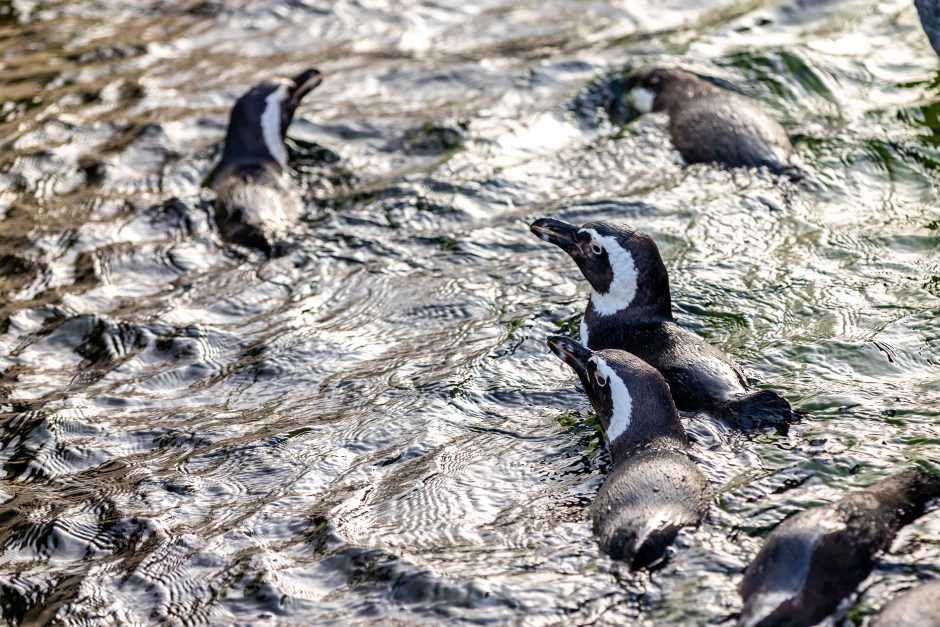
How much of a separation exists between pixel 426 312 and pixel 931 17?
15.0 ft

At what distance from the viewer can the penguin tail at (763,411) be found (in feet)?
20.0

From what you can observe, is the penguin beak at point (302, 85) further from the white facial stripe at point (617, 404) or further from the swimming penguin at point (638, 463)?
the white facial stripe at point (617, 404)

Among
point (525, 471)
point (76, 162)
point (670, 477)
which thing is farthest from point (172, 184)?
point (670, 477)

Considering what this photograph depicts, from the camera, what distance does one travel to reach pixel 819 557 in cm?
489

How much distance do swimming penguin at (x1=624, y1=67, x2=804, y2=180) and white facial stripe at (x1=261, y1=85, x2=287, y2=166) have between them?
3375mm

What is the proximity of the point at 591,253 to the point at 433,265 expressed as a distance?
179cm

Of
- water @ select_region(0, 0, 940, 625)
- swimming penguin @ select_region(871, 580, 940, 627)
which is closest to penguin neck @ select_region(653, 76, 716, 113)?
water @ select_region(0, 0, 940, 625)

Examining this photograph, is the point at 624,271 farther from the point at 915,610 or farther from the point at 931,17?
the point at 931,17

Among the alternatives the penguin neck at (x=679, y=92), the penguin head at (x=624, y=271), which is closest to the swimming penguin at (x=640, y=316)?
the penguin head at (x=624, y=271)

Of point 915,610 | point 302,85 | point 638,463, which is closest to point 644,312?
point 638,463

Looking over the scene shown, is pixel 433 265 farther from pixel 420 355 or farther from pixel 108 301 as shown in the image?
pixel 108 301

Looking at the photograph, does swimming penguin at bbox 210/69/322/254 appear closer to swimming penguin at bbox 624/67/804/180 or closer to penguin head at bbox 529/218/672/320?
penguin head at bbox 529/218/672/320

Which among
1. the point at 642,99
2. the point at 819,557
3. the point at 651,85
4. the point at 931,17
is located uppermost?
the point at 931,17

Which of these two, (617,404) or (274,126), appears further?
(274,126)
